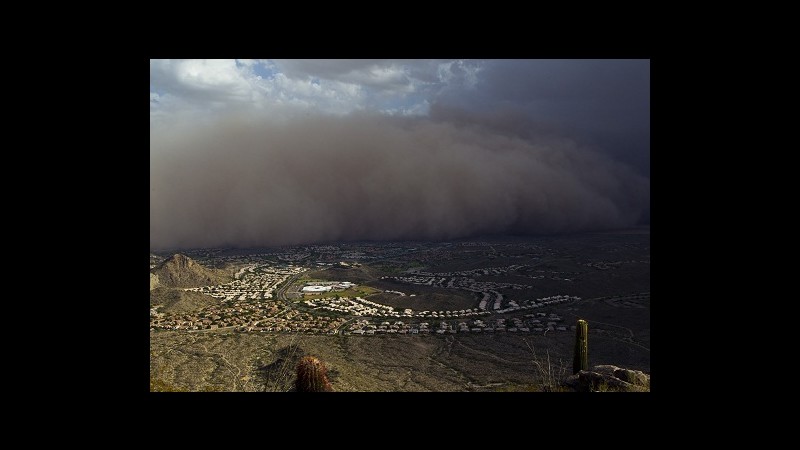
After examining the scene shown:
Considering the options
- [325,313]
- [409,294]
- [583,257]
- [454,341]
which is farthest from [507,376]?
[583,257]

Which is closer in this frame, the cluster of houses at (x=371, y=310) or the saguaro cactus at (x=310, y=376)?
the saguaro cactus at (x=310, y=376)

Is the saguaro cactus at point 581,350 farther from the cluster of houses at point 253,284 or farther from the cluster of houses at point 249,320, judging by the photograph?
the cluster of houses at point 253,284

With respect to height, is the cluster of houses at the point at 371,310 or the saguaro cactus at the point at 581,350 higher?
the saguaro cactus at the point at 581,350

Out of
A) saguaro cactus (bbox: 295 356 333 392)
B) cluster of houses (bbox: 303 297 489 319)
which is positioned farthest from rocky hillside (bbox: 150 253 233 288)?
saguaro cactus (bbox: 295 356 333 392)

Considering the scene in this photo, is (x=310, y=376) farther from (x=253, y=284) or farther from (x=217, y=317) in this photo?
(x=253, y=284)

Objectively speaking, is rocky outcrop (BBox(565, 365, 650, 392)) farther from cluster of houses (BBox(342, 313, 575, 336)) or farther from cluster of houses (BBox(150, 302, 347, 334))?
cluster of houses (BBox(342, 313, 575, 336))

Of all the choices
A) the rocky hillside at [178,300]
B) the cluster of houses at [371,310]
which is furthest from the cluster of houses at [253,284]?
the cluster of houses at [371,310]
